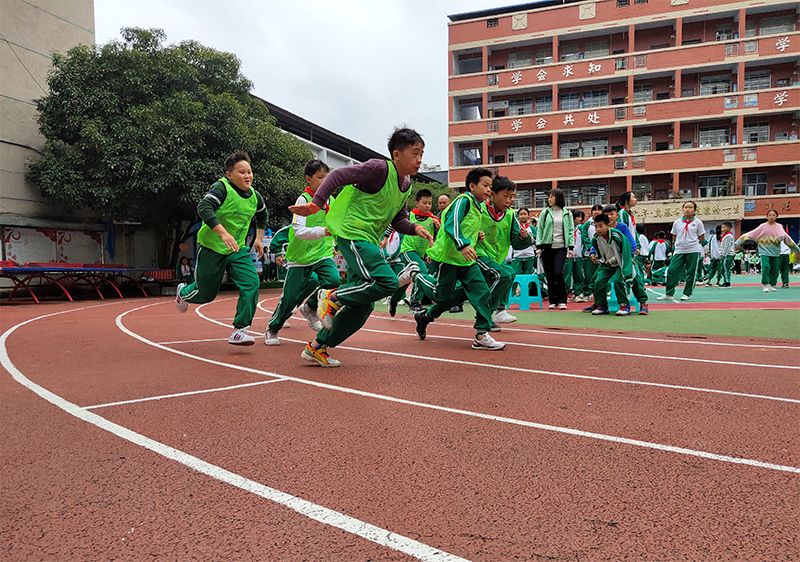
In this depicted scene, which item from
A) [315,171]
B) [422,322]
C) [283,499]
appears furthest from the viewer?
[422,322]

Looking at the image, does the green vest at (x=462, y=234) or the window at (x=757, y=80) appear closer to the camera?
the green vest at (x=462, y=234)

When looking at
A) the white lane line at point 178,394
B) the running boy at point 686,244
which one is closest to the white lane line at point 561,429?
the white lane line at point 178,394

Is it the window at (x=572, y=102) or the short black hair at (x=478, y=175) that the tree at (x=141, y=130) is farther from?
the window at (x=572, y=102)

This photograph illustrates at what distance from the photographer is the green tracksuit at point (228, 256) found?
572cm

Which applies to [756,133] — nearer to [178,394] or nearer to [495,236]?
[495,236]

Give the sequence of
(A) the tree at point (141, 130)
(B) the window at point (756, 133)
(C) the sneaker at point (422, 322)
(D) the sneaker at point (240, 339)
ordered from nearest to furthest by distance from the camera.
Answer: (D) the sneaker at point (240, 339)
(C) the sneaker at point (422, 322)
(A) the tree at point (141, 130)
(B) the window at point (756, 133)

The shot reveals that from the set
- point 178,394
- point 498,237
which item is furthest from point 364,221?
point 498,237

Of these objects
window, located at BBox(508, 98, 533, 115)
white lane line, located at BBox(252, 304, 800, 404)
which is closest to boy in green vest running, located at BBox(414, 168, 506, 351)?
white lane line, located at BBox(252, 304, 800, 404)

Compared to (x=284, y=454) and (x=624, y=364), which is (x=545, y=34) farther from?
(x=284, y=454)

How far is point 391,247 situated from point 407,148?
21.4 feet

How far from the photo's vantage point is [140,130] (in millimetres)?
16578

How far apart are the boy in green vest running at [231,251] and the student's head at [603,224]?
216 inches

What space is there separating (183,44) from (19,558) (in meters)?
20.5

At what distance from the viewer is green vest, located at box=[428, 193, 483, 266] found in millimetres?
5988
